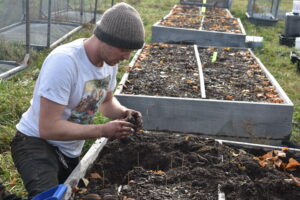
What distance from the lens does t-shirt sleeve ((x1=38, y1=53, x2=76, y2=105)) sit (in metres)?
2.45

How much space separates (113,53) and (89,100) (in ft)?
1.48

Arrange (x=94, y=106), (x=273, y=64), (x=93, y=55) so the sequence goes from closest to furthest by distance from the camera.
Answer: (x=93, y=55) → (x=94, y=106) → (x=273, y=64)

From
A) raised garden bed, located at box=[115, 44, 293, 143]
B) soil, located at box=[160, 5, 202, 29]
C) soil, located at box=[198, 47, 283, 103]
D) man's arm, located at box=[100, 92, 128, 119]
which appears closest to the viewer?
man's arm, located at box=[100, 92, 128, 119]

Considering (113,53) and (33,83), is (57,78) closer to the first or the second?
(113,53)

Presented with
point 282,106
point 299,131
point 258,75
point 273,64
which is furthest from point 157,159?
point 273,64

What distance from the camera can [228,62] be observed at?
7.04 metres

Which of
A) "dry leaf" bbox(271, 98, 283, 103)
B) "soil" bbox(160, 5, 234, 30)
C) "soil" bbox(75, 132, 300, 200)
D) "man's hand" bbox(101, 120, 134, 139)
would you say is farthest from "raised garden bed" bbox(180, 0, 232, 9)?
"man's hand" bbox(101, 120, 134, 139)

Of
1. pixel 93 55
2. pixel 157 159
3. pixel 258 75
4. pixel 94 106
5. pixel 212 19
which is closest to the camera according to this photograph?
pixel 93 55

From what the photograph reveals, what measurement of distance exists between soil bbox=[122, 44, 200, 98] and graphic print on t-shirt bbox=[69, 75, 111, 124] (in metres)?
2.16

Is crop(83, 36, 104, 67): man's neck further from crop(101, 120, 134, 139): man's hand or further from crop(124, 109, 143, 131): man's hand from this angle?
crop(124, 109, 143, 131): man's hand

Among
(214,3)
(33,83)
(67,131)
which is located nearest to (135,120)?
(67,131)

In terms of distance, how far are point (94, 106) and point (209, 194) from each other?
3.38ft

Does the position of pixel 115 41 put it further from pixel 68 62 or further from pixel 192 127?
pixel 192 127

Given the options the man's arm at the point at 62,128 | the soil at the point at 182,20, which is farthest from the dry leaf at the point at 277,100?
the soil at the point at 182,20
